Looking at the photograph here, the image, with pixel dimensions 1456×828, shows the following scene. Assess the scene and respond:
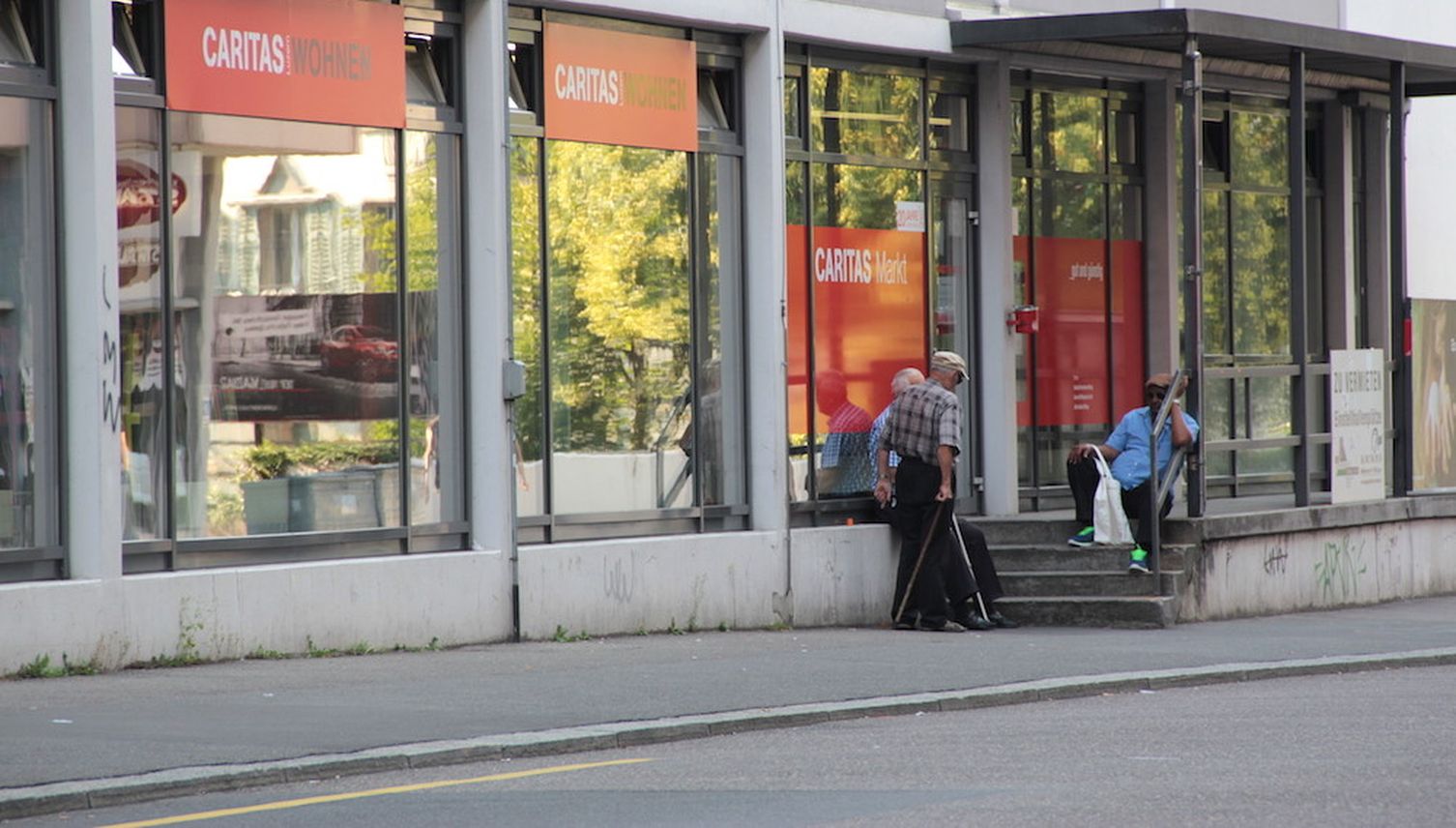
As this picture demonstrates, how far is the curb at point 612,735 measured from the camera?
29.0ft

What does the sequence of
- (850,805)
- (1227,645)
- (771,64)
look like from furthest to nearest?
(771,64) < (1227,645) < (850,805)

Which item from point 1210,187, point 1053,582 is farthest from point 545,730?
point 1210,187

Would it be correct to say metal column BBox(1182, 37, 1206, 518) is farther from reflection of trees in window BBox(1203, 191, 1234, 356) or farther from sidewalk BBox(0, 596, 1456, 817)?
reflection of trees in window BBox(1203, 191, 1234, 356)

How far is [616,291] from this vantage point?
1633cm

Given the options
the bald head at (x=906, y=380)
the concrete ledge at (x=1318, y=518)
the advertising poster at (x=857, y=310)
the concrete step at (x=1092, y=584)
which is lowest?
the concrete step at (x=1092, y=584)

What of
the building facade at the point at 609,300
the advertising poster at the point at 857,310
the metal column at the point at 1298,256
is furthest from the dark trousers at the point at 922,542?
the metal column at the point at 1298,256

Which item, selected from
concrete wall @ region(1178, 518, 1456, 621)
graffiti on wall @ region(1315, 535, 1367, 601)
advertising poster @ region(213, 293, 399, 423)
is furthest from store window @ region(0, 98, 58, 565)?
graffiti on wall @ region(1315, 535, 1367, 601)

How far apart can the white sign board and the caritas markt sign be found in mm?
9060

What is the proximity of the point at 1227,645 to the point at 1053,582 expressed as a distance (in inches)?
81.0

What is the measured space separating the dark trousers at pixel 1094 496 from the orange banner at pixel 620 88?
3.81 metres

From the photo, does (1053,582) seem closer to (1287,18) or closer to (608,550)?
(608,550)

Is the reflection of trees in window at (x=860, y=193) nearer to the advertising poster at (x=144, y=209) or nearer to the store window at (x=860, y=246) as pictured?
the store window at (x=860, y=246)

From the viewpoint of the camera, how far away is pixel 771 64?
17.0 metres

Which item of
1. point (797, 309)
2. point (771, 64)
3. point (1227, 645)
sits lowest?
point (1227, 645)
